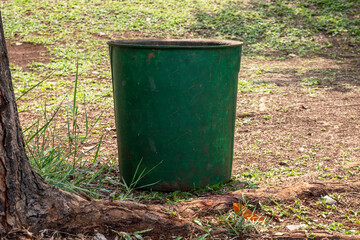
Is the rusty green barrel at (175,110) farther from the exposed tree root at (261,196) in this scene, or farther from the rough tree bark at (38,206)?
the rough tree bark at (38,206)

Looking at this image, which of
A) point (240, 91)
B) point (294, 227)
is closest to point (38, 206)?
point (294, 227)

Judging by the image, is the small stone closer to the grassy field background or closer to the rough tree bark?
the grassy field background

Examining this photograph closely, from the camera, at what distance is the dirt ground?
245 centimetres

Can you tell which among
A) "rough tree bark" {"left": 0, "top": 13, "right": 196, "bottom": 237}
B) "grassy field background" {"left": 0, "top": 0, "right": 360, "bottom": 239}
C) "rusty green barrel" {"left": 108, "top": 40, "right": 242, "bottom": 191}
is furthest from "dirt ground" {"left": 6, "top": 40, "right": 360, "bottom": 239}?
"rough tree bark" {"left": 0, "top": 13, "right": 196, "bottom": 237}

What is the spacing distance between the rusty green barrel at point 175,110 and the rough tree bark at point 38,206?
658mm

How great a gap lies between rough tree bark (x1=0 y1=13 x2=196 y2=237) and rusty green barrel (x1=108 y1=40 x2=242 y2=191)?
66 cm

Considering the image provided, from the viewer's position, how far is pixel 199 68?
2.66m

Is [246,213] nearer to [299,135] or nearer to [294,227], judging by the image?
[294,227]

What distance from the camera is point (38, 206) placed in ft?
5.91

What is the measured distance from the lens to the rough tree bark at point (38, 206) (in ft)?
5.52

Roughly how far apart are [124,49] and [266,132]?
77.1 inches

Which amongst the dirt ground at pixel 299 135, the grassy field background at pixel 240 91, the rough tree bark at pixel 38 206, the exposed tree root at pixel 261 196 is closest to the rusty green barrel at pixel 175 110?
the grassy field background at pixel 240 91

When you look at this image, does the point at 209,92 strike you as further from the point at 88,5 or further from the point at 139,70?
the point at 88,5

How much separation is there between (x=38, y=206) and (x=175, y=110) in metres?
1.15
